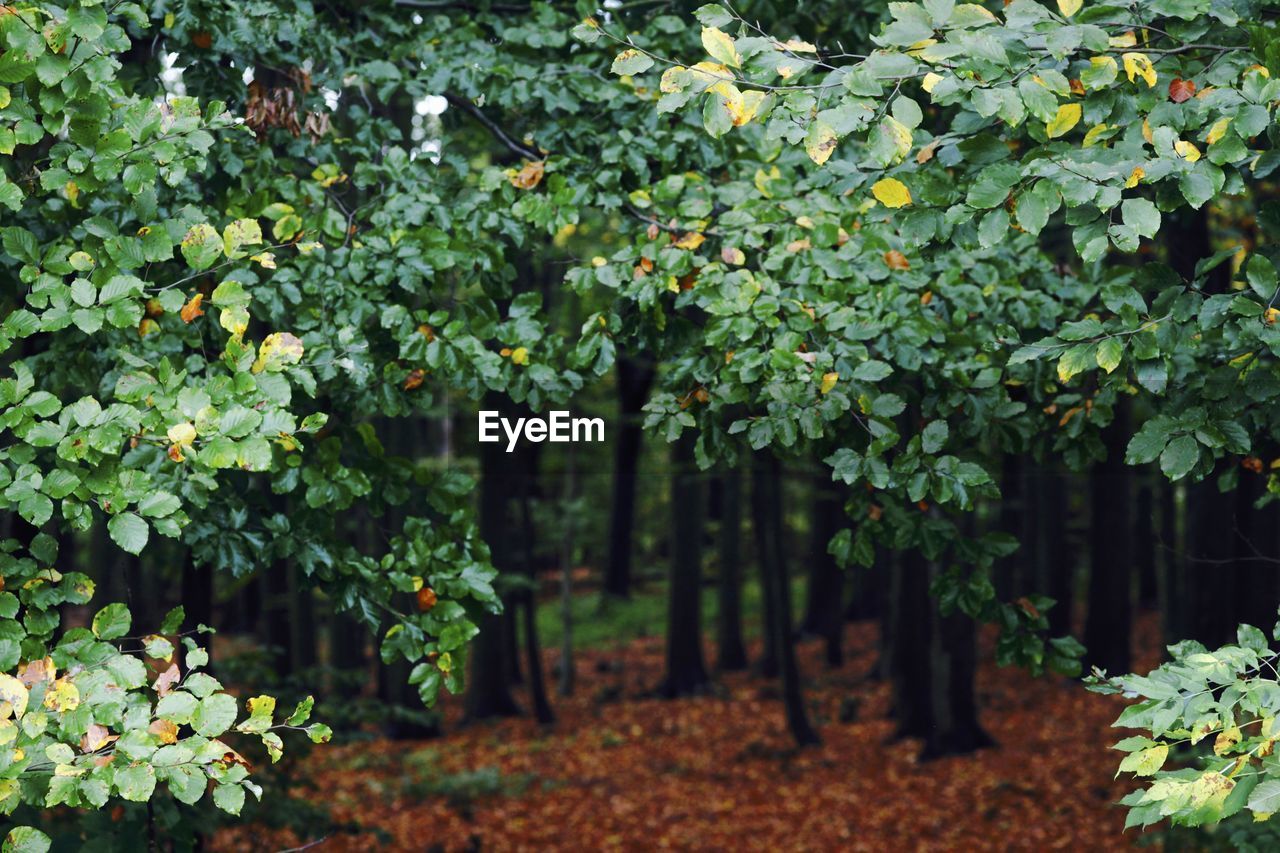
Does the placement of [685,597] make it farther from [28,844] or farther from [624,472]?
→ [28,844]

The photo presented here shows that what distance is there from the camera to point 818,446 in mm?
4426

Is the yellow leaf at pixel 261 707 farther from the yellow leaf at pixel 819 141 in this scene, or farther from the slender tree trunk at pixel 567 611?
the slender tree trunk at pixel 567 611

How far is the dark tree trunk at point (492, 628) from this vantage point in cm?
1578

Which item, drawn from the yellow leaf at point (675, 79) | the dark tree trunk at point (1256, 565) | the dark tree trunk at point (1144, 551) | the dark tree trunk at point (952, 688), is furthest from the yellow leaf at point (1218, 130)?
the dark tree trunk at point (1144, 551)

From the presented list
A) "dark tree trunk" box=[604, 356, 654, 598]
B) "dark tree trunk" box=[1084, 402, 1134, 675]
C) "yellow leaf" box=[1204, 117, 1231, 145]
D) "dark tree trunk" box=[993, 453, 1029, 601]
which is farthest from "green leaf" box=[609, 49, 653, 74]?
"dark tree trunk" box=[604, 356, 654, 598]

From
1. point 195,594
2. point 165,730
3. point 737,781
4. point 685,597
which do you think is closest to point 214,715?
point 165,730

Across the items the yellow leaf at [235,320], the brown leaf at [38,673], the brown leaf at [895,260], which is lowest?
the brown leaf at [38,673]

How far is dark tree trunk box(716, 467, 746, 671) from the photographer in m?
17.8

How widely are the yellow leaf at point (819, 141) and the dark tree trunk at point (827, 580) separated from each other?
1559 cm

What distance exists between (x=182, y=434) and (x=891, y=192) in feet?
6.24

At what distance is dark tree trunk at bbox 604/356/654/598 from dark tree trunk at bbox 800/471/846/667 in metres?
3.58

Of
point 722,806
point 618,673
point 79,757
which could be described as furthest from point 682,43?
point 618,673

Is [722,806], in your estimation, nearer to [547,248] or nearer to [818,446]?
[547,248]

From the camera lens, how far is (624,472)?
2422 centimetres
